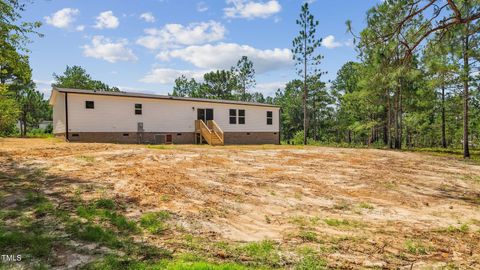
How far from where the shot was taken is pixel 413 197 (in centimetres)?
715

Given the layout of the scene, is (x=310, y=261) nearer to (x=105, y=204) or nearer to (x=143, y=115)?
(x=105, y=204)

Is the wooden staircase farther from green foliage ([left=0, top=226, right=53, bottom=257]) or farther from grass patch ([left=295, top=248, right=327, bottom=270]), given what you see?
grass patch ([left=295, top=248, right=327, bottom=270])

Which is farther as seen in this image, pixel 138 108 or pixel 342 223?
pixel 138 108

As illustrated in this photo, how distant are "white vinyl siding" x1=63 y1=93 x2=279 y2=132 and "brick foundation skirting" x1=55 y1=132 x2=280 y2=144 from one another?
26 centimetres

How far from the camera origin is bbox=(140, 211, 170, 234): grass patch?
4295 millimetres

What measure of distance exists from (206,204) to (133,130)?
579 inches

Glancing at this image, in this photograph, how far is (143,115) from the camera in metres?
19.3

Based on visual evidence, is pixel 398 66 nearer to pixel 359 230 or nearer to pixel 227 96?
pixel 359 230

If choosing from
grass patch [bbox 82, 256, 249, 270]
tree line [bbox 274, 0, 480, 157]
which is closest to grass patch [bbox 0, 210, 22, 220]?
grass patch [bbox 82, 256, 249, 270]

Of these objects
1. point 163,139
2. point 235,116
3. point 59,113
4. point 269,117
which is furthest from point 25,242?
point 269,117

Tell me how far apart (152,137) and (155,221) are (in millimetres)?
15723

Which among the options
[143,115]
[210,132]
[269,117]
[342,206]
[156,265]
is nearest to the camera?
[156,265]

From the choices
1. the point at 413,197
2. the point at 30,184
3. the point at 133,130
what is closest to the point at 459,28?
the point at 413,197

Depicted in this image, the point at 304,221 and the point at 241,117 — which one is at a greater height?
the point at 241,117
